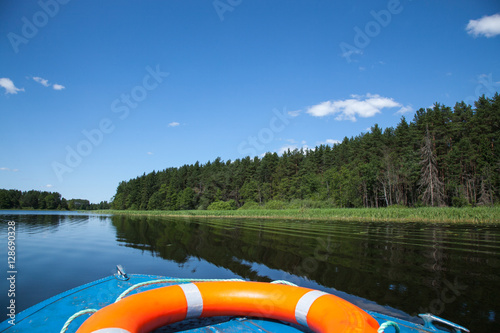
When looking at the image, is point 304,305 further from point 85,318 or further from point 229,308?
point 85,318

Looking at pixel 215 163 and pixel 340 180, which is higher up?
pixel 215 163

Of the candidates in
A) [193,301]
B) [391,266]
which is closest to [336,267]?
[391,266]

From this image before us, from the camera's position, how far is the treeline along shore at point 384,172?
3588 centimetres

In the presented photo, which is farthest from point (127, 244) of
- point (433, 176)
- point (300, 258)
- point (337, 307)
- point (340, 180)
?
point (340, 180)

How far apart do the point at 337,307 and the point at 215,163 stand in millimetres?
78908

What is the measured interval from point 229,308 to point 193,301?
43cm

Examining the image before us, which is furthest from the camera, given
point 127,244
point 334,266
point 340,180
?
point 340,180

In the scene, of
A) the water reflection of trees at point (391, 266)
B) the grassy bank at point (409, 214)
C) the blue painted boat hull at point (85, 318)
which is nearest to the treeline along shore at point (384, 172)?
the grassy bank at point (409, 214)

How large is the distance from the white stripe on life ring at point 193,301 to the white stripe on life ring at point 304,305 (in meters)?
1.04

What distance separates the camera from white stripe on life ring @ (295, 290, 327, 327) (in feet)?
9.29

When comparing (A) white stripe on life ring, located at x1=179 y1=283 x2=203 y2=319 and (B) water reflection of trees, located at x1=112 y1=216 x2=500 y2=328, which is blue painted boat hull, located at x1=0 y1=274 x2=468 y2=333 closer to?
(A) white stripe on life ring, located at x1=179 y1=283 x2=203 y2=319

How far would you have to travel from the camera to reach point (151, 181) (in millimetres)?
84375

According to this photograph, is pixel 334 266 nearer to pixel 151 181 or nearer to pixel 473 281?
pixel 473 281

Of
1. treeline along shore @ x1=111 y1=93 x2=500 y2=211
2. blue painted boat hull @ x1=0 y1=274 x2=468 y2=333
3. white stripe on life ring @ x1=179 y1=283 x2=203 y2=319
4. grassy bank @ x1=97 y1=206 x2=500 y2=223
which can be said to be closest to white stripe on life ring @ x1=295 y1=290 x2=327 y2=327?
blue painted boat hull @ x1=0 y1=274 x2=468 y2=333
